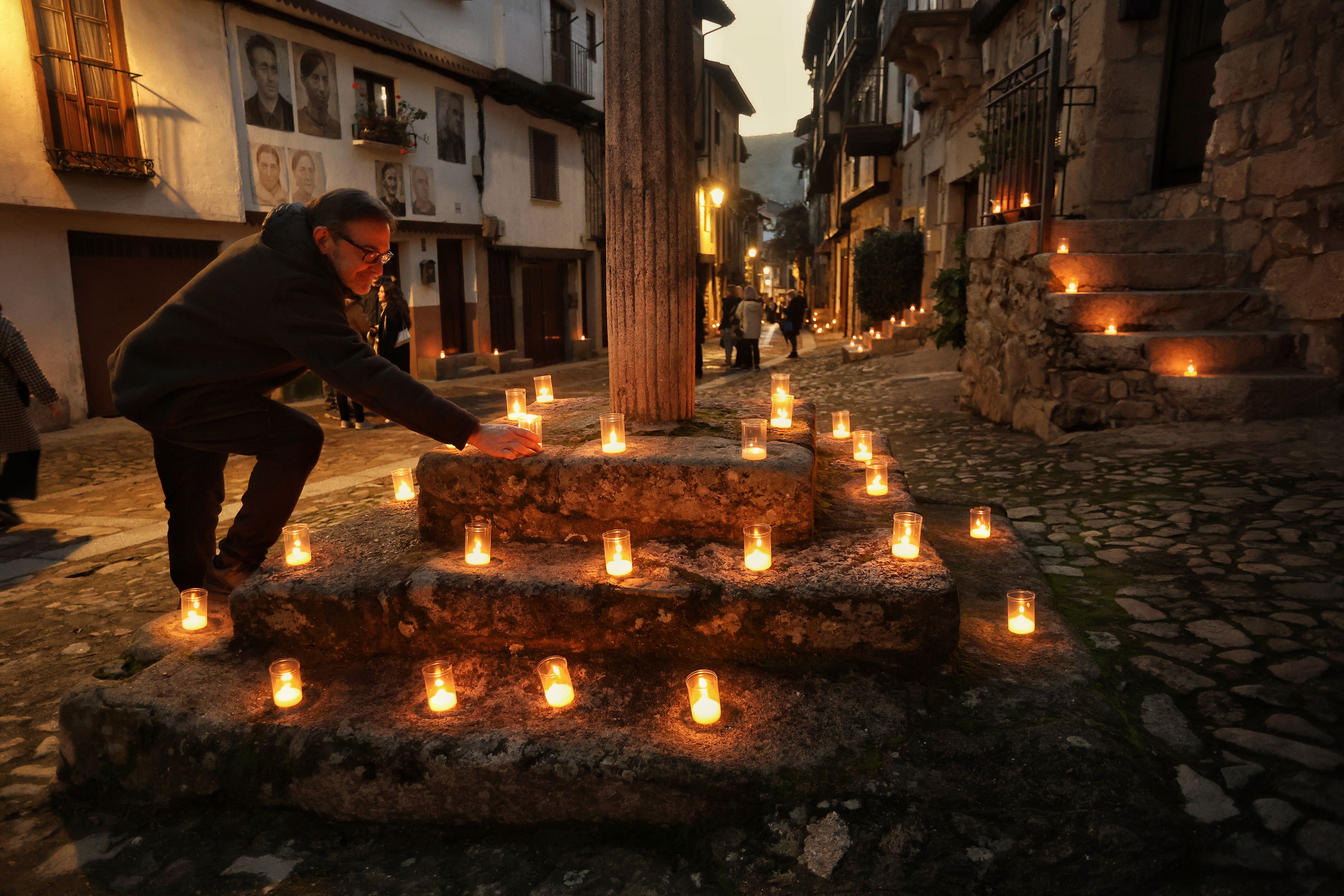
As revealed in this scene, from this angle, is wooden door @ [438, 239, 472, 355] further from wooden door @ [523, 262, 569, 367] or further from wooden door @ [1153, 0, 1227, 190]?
wooden door @ [1153, 0, 1227, 190]

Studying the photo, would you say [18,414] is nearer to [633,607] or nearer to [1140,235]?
[633,607]

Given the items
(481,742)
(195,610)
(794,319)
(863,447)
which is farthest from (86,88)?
(794,319)

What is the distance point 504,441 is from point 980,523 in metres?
2.29

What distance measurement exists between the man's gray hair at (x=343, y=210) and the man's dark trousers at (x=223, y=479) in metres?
0.69

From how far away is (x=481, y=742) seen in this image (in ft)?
7.38

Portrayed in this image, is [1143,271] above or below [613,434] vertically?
above

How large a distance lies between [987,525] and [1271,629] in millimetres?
1176

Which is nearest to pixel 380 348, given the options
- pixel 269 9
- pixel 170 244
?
pixel 170 244

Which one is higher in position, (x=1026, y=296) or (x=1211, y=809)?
(x=1026, y=296)

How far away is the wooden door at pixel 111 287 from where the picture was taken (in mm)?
10367

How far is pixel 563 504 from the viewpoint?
298 centimetres

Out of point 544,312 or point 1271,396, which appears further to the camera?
point 544,312

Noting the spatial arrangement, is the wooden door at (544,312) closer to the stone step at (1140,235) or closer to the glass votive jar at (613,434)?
the stone step at (1140,235)

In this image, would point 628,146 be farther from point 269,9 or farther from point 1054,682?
point 269,9
